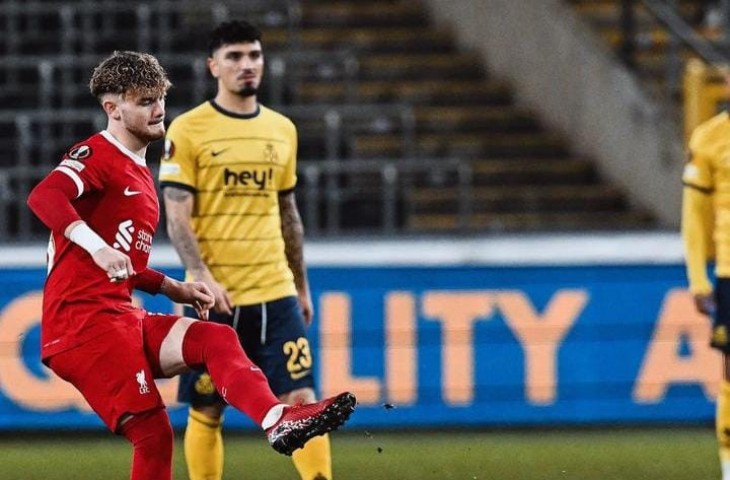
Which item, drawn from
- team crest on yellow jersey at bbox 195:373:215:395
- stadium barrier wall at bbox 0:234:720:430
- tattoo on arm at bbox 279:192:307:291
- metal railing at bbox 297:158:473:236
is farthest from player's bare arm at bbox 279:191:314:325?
metal railing at bbox 297:158:473:236

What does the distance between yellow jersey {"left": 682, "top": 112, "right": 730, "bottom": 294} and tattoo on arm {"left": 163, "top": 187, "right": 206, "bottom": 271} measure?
2521mm

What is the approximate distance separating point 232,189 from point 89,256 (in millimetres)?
1639

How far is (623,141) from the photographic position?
1595 cm

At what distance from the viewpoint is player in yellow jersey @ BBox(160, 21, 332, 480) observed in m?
7.51

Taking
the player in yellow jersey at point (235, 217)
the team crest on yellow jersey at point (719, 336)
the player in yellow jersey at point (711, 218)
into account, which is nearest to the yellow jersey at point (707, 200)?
the player in yellow jersey at point (711, 218)

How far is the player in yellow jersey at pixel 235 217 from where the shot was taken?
7.51 meters

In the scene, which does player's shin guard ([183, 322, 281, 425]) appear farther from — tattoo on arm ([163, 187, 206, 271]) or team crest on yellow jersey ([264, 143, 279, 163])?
team crest on yellow jersey ([264, 143, 279, 163])

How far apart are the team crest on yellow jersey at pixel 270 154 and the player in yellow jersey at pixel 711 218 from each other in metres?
2.15

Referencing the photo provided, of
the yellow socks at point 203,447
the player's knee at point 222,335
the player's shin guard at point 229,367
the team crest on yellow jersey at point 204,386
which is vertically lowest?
the yellow socks at point 203,447

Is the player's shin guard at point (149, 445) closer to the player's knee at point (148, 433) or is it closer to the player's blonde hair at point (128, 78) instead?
the player's knee at point (148, 433)

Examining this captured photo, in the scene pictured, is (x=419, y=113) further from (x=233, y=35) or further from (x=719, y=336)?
(x=233, y=35)

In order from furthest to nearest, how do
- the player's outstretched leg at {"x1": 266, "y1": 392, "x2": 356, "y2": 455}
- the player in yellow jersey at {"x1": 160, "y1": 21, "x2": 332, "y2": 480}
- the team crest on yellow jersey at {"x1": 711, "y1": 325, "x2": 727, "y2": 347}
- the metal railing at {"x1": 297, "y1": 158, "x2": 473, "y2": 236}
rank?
the metal railing at {"x1": 297, "y1": 158, "x2": 473, "y2": 236} < the team crest on yellow jersey at {"x1": 711, "y1": 325, "x2": 727, "y2": 347} < the player in yellow jersey at {"x1": 160, "y1": 21, "x2": 332, "y2": 480} < the player's outstretched leg at {"x1": 266, "y1": 392, "x2": 356, "y2": 455}

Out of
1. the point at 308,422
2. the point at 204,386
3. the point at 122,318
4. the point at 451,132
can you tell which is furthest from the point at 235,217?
the point at 451,132

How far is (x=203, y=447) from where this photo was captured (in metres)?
7.58
